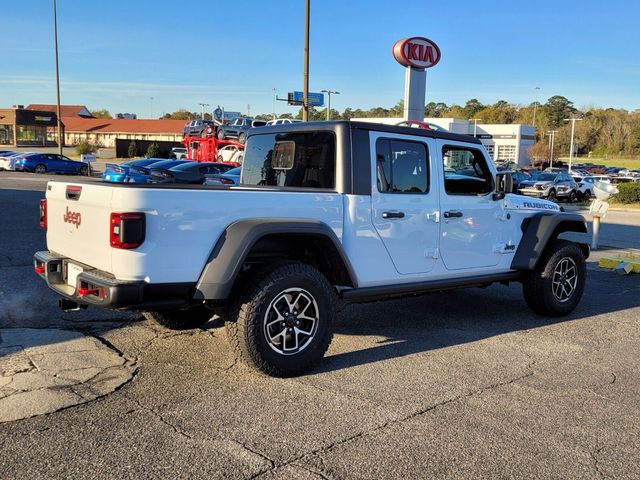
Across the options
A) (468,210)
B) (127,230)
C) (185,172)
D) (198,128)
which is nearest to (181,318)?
(127,230)

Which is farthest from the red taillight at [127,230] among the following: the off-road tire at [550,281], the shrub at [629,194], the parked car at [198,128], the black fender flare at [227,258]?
the shrub at [629,194]

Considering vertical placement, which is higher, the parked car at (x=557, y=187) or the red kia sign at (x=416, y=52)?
the red kia sign at (x=416, y=52)

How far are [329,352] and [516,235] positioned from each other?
2537 millimetres

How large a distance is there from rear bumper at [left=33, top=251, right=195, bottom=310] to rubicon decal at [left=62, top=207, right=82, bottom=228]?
12.0 inches

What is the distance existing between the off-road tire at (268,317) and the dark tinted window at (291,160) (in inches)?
36.8

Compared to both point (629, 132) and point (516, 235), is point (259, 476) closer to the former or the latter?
point (516, 235)

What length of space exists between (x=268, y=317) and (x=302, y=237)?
687 millimetres

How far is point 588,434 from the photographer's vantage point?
3.87 meters

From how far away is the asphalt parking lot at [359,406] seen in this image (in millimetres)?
3389

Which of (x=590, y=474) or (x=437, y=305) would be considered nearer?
(x=590, y=474)

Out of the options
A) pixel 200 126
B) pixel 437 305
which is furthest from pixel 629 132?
pixel 437 305

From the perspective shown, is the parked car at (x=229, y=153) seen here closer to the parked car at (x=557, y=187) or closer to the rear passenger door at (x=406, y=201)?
the parked car at (x=557, y=187)

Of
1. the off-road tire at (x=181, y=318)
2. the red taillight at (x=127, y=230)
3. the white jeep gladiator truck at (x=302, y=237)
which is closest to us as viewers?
the red taillight at (x=127, y=230)

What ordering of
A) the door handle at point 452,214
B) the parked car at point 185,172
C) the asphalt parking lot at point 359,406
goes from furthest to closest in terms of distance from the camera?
the parked car at point 185,172 → the door handle at point 452,214 → the asphalt parking lot at point 359,406
